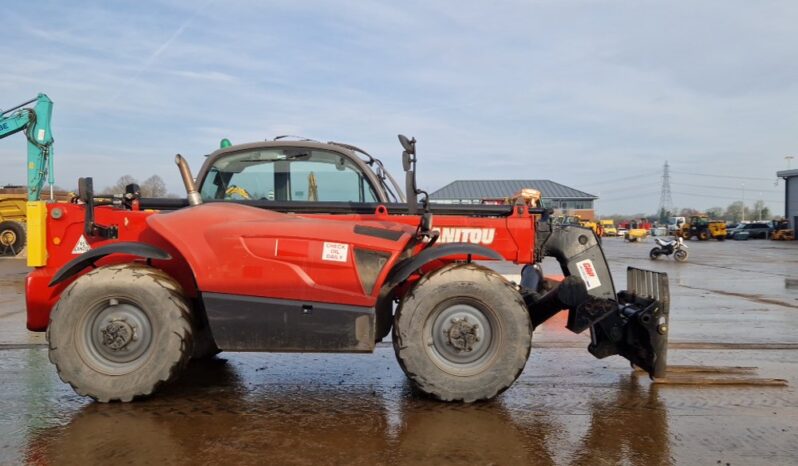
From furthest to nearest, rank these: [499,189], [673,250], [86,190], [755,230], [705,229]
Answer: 1. [499,189]
2. [755,230]
3. [705,229]
4. [673,250]
5. [86,190]

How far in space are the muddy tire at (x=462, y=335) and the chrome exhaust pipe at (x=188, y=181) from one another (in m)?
1.76

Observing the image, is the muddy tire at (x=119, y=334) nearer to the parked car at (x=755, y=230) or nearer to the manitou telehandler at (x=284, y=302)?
the manitou telehandler at (x=284, y=302)

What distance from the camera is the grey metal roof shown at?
80562 millimetres

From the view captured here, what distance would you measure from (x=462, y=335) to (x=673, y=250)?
22624mm

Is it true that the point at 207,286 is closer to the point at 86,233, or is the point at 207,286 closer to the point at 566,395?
the point at 86,233

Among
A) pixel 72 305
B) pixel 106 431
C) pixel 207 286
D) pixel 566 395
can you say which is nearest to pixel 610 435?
pixel 566 395

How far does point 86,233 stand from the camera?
450cm

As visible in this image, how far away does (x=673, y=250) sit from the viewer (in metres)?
24.2

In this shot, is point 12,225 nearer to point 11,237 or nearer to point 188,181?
point 11,237

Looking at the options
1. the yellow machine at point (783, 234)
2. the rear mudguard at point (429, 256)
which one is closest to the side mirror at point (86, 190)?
the rear mudguard at point (429, 256)

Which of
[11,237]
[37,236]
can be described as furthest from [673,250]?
[11,237]

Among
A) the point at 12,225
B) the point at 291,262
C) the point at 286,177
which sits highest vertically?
the point at 286,177

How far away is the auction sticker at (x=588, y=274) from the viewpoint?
15.3 ft

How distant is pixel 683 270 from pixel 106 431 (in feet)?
61.3
